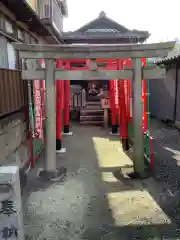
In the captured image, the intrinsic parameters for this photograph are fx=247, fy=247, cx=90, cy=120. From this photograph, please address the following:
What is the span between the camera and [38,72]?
6539 mm

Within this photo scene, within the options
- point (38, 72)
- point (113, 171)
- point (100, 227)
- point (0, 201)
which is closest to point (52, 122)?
point (38, 72)

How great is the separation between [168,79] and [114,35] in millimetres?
4610

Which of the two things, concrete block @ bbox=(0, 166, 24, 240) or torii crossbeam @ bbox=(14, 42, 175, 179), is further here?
torii crossbeam @ bbox=(14, 42, 175, 179)

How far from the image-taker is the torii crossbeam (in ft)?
20.6

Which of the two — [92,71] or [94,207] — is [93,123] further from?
[94,207]

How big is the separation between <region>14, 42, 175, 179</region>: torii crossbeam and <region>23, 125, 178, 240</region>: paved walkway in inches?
27.6

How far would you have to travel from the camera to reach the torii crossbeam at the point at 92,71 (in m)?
6.28

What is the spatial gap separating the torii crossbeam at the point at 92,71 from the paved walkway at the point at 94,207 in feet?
2.30

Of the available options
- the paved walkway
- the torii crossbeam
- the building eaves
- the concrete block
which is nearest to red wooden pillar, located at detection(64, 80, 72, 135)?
the building eaves

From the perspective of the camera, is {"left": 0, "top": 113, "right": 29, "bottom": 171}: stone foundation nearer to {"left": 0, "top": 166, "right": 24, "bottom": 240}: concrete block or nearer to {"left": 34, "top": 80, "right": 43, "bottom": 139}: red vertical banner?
{"left": 34, "top": 80, "right": 43, "bottom": 139}: red vertical banner

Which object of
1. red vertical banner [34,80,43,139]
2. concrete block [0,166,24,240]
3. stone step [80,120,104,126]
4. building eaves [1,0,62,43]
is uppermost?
building eaves [1,0,62,43]

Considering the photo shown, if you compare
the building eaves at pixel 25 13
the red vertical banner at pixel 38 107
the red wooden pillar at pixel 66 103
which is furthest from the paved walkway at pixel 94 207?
the building eaves at pixel 25 13

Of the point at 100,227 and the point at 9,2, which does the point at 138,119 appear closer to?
the point at 100,227

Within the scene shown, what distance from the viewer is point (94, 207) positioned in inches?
201
